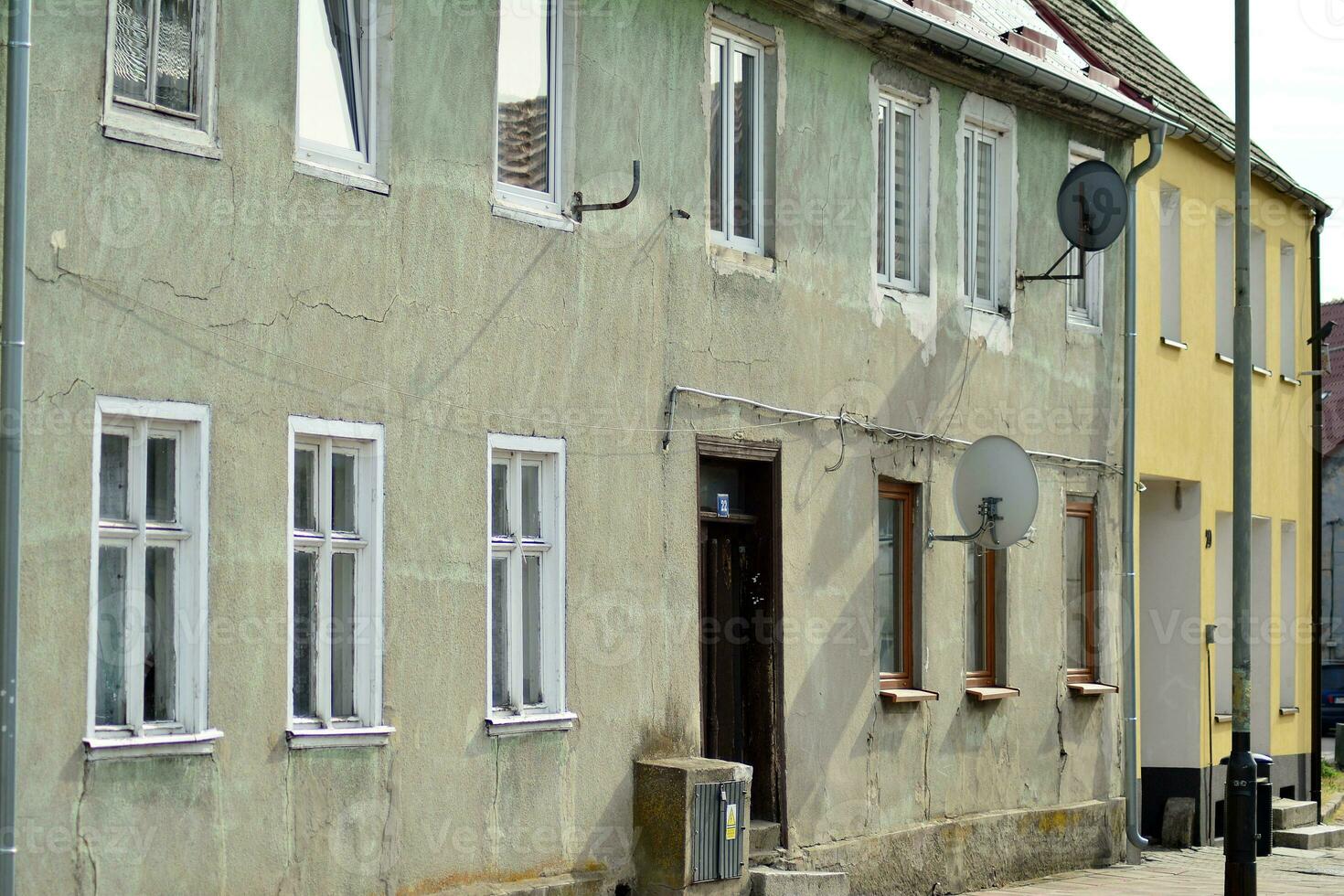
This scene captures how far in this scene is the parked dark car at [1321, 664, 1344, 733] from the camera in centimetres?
3931

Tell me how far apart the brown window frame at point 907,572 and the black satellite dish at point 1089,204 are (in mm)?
3113

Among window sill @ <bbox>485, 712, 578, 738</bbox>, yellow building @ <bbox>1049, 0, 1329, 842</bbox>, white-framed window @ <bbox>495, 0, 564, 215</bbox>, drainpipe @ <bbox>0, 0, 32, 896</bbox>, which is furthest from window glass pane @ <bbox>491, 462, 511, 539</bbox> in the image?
yellow building @ <bbox>1049, 0, 1329, 842</bbox>

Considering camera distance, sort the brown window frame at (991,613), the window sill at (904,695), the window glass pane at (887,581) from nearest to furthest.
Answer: the window sill at (904,695)
the window glass pane at (887,581)
the brown window frame at (991,613)

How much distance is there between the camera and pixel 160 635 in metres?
9.05

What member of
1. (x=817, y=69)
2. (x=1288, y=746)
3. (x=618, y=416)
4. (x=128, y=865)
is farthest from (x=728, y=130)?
(x=1288, y=746)

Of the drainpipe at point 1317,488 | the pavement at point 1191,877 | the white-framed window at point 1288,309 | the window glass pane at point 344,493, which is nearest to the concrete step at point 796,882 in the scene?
the pavement at point 1191,877

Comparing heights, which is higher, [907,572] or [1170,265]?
[1170,265]

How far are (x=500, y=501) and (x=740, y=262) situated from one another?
2898mm

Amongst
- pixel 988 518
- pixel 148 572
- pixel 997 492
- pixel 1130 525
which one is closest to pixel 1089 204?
pixel 1130 525

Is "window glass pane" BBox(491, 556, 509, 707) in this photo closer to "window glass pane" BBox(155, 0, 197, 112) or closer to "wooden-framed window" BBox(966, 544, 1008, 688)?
"window glass pane" BBox(155, 0, 197, 112)

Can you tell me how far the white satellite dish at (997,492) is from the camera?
14.0 m

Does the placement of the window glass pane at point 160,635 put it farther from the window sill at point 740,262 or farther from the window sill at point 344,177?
the window sill at point 740,262

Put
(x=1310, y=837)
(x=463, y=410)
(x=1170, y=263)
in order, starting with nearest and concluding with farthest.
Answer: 1. (x=463, y=410)
2. (x=1170, y=263)
3. (x=1310, y=837)

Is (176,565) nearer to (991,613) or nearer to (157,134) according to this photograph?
(157,134)
